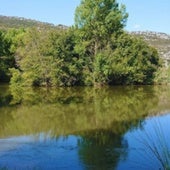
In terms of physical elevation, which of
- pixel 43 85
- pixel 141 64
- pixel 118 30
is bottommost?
pixel 43 85

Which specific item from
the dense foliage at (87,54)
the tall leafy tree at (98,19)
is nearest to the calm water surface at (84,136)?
the dense foliage at (87,54)

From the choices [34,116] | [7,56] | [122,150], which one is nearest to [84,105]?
[34,116]

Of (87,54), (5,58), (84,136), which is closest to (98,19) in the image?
(87,54)

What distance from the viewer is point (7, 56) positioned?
46.8 m

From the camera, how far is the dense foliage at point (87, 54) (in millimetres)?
40500

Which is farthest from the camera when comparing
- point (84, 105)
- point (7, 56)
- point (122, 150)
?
point (7, 56)

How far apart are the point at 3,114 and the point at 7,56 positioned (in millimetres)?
28347

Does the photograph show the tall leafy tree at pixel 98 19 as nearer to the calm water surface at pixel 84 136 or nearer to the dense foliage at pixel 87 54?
the dense foliage at pixel 87 54

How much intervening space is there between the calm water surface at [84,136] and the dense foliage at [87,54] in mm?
15931

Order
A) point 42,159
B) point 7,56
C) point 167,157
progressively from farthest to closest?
point 7,56 < point 42,159 < point 167,157

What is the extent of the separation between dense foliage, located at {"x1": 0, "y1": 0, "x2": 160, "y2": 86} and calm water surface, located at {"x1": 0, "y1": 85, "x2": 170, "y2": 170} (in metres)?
15.9

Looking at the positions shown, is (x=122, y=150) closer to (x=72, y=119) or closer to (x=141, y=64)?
(x=72, y=119)

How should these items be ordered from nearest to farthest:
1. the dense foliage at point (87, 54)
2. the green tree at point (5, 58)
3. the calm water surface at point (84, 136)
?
the calm water surface at point (84, 136), the dense foliage at point (87, 54), the green tree at point (5, 58)

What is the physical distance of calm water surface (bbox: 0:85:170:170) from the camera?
9781 millimetres
